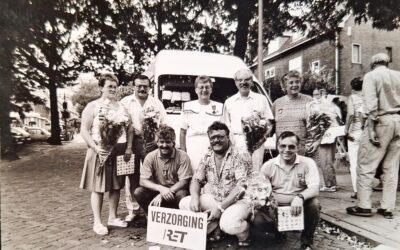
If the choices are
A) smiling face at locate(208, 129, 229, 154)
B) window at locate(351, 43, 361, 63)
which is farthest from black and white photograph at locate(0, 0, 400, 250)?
window at locate(351, 43, 361, 63)

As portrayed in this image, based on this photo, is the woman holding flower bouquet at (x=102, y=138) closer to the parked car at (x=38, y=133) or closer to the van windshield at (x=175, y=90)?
the parked car at (x=38, y=133)

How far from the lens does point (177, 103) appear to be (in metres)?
6.01

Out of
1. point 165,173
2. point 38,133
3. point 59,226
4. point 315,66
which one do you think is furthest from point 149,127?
point 315,66

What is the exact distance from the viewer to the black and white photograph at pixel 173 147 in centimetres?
333

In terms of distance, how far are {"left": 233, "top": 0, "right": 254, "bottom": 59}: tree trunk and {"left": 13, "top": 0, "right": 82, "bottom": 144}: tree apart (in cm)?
289

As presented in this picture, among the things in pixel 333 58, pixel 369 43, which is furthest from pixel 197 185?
pixel 333 58

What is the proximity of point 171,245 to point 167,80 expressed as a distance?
332 centimetres

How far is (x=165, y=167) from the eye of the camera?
3.76m

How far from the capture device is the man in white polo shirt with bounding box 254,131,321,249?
3.33m

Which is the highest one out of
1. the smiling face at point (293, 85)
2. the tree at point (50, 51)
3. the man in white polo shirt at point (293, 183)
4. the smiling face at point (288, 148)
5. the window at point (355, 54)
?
the window at point (355, 54)

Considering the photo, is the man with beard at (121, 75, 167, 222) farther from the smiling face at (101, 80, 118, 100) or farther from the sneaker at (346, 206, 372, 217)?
the sneaker at (346, 206, 372, 217)

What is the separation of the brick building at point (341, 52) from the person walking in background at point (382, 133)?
5.30 feet

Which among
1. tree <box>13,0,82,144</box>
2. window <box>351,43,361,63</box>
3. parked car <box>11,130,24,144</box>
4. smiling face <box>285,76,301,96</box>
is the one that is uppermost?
window <box>351,43,361,63</box>

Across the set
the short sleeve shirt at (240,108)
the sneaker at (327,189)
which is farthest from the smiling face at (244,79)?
the sneaker at (327,189)
